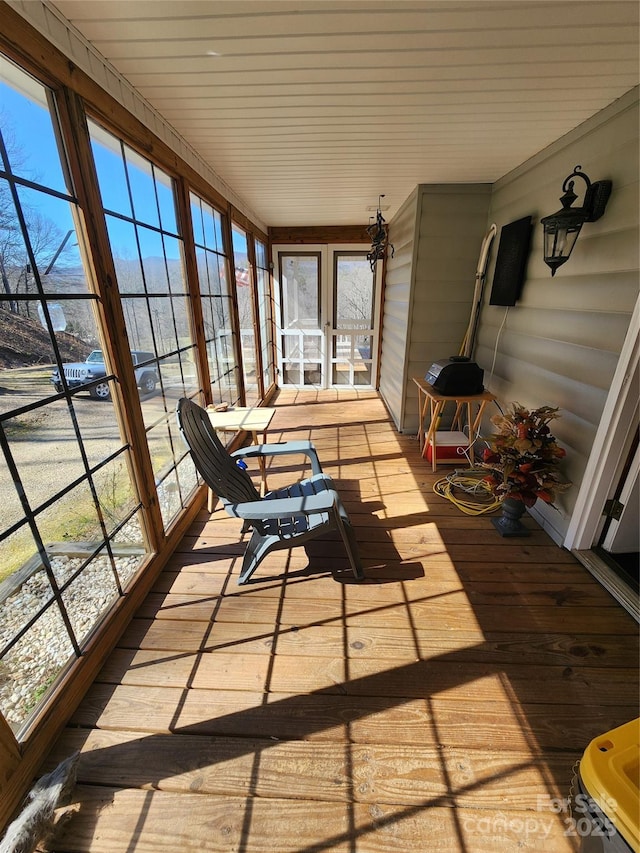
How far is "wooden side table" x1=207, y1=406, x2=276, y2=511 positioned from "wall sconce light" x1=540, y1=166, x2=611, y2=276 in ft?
6.69

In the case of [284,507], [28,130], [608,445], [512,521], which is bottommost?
[512,521]

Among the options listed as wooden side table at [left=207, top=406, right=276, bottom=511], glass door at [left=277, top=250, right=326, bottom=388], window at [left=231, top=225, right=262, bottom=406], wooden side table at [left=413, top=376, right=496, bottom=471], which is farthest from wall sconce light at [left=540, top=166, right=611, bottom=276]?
glass door at [left=277, top=250, right=326, bottom=388]

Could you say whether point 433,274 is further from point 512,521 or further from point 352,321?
point 512,521

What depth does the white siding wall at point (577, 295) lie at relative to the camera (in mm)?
1697

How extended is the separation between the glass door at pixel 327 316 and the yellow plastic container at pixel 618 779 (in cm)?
510

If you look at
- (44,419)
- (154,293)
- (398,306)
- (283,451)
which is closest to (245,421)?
(283,451)

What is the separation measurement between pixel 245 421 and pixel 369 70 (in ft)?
6.48

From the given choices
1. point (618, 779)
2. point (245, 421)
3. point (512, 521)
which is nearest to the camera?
point (618, 779)

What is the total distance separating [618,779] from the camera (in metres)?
0.72

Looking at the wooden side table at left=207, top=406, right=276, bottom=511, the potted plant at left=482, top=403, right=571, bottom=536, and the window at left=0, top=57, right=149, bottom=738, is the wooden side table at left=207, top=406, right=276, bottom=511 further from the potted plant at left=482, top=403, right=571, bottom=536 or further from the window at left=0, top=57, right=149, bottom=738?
the potted plant at left=482, top=403, right=571, bottom=536

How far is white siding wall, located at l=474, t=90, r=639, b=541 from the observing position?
66.8 inches

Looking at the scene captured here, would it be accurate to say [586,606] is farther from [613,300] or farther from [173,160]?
[173,160]

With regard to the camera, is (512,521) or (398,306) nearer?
(512,521)

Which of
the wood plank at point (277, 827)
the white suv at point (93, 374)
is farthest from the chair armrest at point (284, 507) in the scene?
the wood plank at point (277, 827)
